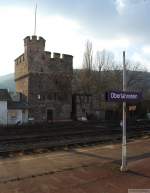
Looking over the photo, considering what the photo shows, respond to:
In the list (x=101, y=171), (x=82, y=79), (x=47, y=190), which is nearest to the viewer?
(x=47, y=190)

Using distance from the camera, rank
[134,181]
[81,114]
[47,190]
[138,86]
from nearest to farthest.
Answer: [47,190] → [134,181] → [81,114] → [138,86]

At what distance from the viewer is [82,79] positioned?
224 feet

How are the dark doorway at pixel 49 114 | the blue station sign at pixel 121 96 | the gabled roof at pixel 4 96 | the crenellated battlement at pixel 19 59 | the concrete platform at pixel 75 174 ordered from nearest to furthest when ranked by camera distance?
the concrete platform at pixel 75 174, the blue station sign at pixel 121 96, the gabled roof at pixel 4 96, the dark doorway at pixel 49 114, the crenellated battlement at pixel 19 59

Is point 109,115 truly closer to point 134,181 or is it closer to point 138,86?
point 138,86

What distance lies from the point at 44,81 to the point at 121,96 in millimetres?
41505

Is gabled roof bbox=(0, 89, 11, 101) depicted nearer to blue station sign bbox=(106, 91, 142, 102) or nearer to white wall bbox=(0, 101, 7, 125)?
white wall bbox=(0, 101, 7, 125)

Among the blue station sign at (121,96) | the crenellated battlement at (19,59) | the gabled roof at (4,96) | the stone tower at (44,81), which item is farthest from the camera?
the crenellated battlement at (19,59)

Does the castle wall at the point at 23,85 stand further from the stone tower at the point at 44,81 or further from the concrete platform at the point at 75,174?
the concrete platform at the point at 75,174

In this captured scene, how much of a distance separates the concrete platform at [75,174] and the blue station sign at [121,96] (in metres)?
2.65

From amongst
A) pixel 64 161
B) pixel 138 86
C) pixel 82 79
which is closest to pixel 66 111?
pixel 82 79

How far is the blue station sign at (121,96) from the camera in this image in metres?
12.8

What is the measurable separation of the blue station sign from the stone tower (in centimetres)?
3853

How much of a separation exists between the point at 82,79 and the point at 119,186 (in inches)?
2276

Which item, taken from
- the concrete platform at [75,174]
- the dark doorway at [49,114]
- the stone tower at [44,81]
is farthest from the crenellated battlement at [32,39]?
the concrete platform at [75,174]
